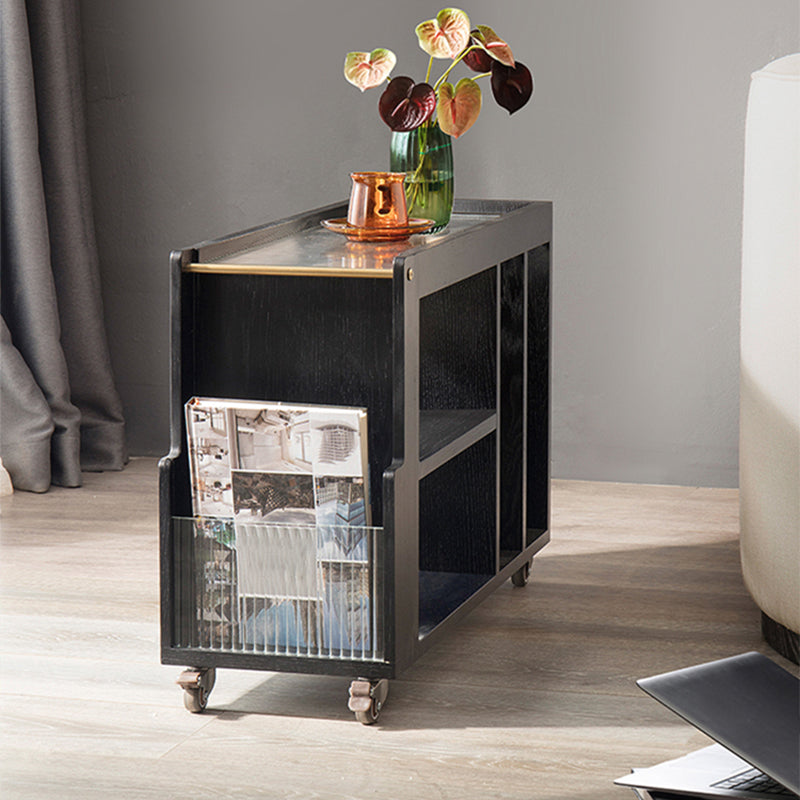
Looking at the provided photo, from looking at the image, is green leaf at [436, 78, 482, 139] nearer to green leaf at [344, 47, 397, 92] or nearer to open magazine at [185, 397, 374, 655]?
green leaf at [344, 47, 397, 92]

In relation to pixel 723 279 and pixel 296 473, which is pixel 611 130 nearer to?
pixel 723 279

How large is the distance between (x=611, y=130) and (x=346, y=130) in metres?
0.56

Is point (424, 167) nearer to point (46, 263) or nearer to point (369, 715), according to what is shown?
point (369, 715)

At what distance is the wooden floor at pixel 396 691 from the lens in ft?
4.90

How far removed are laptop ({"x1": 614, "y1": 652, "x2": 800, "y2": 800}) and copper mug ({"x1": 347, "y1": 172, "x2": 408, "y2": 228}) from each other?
878mm

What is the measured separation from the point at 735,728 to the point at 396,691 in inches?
31.4

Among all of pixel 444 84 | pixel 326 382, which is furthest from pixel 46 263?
pixel 326 382

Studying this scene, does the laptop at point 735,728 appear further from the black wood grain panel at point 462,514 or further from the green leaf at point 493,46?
the green leaf at point 493,46

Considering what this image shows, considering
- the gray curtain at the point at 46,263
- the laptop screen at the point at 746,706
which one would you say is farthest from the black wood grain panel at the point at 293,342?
the gray curtain at the point at 46,263

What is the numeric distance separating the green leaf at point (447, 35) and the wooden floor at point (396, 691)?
82 centimetres

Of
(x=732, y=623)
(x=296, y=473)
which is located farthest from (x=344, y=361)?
(x=732, y=623)

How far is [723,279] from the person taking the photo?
9.15 ft

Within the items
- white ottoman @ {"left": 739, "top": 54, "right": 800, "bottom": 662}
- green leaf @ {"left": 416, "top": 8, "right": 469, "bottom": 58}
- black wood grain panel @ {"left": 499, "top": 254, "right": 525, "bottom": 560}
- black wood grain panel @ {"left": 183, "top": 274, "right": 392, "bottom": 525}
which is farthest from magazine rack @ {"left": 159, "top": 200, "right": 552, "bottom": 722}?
white ottoman @ {"left": 739, "top": 54, "right": 800, "bottom": 662}

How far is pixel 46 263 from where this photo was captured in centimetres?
279
